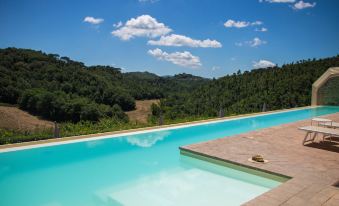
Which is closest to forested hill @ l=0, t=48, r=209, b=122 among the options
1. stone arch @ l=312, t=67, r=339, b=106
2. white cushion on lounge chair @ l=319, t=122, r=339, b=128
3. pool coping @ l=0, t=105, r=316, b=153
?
pool coping @ l=0, t=105, r=316, b=153

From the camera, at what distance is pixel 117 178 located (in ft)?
17.8

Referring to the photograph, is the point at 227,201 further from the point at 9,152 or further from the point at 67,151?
the point at 9,152

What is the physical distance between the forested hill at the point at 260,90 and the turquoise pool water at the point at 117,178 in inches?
393

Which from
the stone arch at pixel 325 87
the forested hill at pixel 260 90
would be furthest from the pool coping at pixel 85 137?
the stone arch at pixel 325 87

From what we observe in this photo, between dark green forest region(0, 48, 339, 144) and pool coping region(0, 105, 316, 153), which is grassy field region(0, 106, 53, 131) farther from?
pool coping region(0, 105, 316, 153)

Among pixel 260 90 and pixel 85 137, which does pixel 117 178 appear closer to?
pixel 85 137

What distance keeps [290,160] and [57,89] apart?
2306 centimetres

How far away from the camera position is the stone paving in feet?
12.1

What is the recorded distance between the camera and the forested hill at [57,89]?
22.2 meters

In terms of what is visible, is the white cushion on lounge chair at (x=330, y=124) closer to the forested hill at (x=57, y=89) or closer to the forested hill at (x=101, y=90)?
the forested hill at (x=101, y=90)

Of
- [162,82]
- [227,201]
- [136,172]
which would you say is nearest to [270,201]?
[227,201]

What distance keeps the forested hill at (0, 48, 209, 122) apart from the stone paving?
14.1 metres

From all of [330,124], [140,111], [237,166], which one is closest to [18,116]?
A: [140,111]

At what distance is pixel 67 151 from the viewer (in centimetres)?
688
